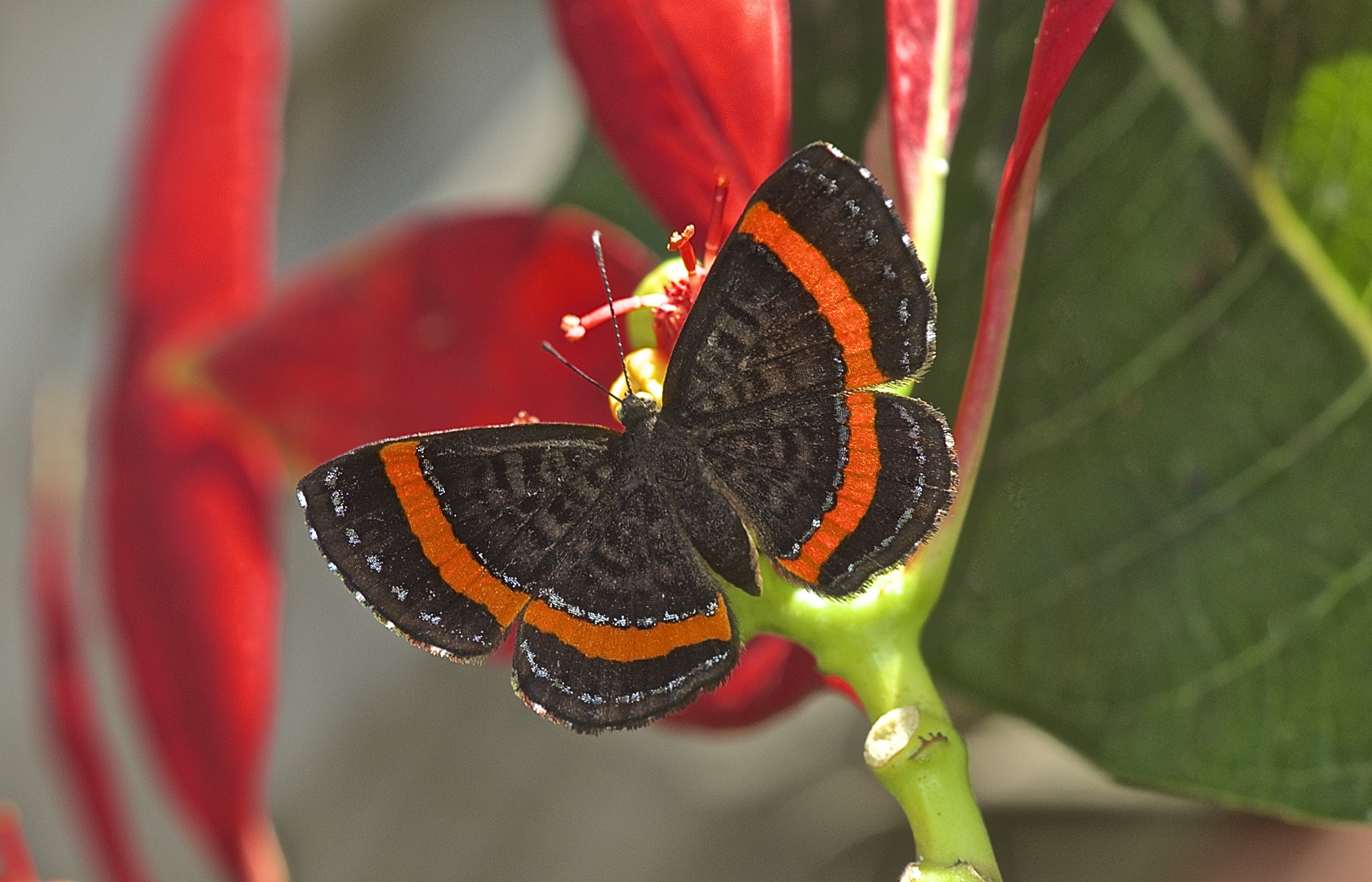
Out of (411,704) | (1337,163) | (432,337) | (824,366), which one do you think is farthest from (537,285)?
(411,704)

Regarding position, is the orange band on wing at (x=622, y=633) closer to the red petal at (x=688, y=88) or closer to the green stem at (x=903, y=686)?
the green stem at (x=903, y=686)

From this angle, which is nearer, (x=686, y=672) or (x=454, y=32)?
(x=686, y=672)

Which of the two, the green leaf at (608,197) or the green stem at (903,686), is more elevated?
the green leaf at (608,197)

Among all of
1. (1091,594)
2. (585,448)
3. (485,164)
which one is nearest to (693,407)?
(585,448)

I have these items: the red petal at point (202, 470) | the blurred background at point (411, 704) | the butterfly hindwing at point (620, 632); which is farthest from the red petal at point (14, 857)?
the blurred background at point (411, 704)

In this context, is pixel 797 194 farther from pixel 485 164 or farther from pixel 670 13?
pixel 485 164

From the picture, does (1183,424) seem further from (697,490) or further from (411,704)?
(411,704)
